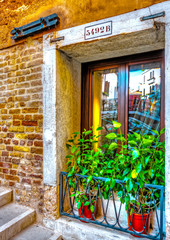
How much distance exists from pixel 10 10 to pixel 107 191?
2.91 meters

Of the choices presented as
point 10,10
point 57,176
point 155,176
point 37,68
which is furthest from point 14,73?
point 155,176

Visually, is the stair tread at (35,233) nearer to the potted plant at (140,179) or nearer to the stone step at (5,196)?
the stone step at (5,196)

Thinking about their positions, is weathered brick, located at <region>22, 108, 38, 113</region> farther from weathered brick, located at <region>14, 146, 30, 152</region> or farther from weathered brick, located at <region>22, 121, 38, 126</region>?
weathered brick, located at <region>14, 146, 30, 152</region>

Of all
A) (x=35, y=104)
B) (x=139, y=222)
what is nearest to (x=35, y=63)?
(x=35, y=104)

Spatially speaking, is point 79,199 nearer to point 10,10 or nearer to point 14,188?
point 14,188

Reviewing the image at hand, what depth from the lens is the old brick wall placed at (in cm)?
230

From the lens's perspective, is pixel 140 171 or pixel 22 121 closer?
pixel 140 171

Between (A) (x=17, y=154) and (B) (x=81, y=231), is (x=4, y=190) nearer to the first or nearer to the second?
(A) (x=17, y=154)

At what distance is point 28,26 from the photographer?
7.50 feet

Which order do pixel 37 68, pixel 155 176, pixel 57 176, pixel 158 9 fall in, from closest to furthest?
1. pixel 158 9
2. pixel 155 176
3. pixel 57 176
4. pixel 37 68

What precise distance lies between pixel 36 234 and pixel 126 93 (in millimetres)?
2134

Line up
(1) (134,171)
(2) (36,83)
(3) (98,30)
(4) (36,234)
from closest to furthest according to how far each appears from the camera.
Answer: (1) (134,171), (3) (98,30), (4) (36,234), (2) (36,83)

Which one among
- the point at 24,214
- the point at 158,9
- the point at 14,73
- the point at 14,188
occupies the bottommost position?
the point at 24,214

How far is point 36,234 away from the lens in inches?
81.7
